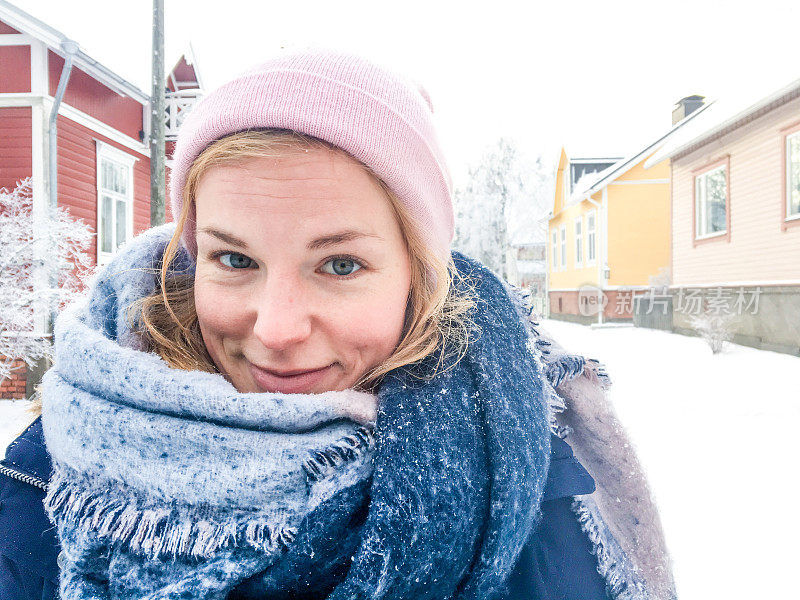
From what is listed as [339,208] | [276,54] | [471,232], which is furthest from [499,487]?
[471,232]

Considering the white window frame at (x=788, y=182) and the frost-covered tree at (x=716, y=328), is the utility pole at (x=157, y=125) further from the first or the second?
the white window frame at (x=788, y=182)

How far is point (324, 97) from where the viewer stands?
103 cm

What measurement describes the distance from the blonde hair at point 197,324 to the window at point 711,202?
12.4 m

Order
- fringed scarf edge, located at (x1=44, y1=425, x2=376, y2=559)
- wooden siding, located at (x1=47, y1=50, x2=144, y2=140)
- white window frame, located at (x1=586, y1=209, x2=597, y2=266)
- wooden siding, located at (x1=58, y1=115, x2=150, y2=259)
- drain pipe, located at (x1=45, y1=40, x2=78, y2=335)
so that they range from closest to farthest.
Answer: fringed scarf edge, located at (x1=44, y1=425, x2=376, y2=559) → drain pipe, located at (x1=45, y1=40, x2=78, y2=335) → wooden siding, located at (x1=47, y1=50, x2=144, y2=140) → wooden siding, located at (x1=58, y1=115, x2=150, y2=259) → white window frame, located at (x1=586, y1=209, x2=597, y2=266)

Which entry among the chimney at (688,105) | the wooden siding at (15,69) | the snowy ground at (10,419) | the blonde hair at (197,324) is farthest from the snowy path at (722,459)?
the chimney at (688,105)

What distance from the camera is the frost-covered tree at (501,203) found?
27656mm

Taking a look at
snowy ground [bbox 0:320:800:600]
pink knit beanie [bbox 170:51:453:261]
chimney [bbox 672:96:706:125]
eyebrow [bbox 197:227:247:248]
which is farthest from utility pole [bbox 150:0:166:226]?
chimney [bbox 672:96:706:125]

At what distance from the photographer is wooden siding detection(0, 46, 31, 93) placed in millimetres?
7148

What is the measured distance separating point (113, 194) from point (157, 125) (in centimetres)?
233

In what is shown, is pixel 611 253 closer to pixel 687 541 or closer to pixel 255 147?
pixel 687 541

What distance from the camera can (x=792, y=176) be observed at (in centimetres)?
938

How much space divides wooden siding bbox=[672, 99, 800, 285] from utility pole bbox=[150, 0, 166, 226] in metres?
9.54

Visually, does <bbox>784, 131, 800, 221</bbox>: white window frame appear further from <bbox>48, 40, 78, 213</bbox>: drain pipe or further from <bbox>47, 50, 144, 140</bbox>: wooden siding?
<bbox>47, 50, 144, 140</bbox>: wooden siding

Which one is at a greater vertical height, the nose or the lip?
the nose
